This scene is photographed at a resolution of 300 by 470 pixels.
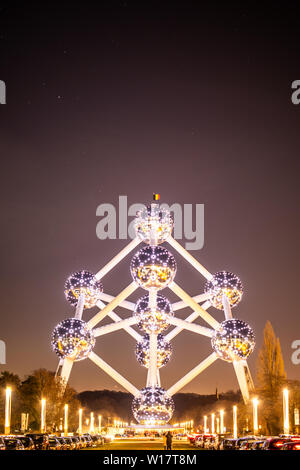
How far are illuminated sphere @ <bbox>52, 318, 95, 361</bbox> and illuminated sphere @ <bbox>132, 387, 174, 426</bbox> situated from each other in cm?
636

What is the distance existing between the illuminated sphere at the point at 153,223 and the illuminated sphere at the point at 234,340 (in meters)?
10.2

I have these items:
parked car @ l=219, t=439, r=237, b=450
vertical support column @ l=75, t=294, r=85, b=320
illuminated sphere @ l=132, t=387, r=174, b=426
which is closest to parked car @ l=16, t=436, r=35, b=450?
parked car @ l=219, t=439, r=237, b=450

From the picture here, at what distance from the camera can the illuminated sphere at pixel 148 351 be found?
7188cm

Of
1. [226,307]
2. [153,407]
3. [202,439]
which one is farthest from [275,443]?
[226,307]

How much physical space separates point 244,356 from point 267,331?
2226 centimetres

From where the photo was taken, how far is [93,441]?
57000mm

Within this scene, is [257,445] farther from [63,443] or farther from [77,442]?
[77,442]

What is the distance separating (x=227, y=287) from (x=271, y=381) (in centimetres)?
1169

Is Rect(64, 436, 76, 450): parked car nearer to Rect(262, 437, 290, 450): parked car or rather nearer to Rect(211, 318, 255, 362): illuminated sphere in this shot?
Rect(262, 437, 290, 450): parked car

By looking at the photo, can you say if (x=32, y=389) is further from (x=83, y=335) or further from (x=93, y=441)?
(x=93, y=441)

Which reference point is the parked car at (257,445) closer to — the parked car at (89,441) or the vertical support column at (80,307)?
the parked car at (89,441)

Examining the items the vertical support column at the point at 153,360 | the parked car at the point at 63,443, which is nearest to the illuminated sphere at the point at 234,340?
the vertical support column at the point at 153,360

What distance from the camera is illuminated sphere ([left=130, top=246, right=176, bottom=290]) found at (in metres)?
63.3
